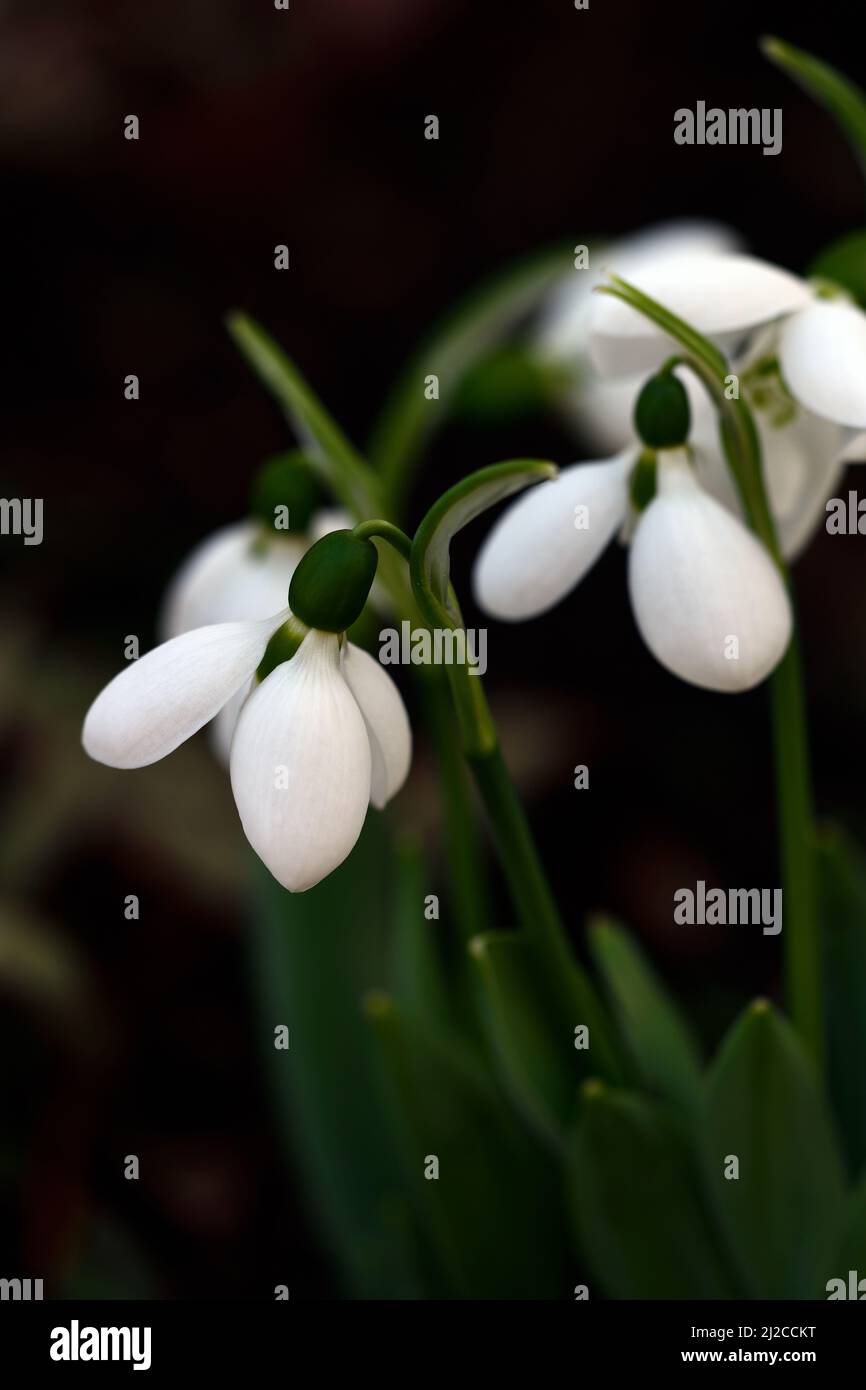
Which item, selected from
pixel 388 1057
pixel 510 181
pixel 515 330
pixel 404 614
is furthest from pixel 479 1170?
pixel 510 181

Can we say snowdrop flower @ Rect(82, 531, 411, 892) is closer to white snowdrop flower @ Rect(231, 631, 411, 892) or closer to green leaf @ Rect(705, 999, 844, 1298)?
white snowdrop flower @ Rect(231, 631, 411, 892)

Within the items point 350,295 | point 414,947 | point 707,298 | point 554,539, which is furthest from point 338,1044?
point 350,295

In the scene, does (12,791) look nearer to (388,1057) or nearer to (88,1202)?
(88,1202)

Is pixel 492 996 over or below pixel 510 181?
below

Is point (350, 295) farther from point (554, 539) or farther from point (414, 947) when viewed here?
point (554, 539)

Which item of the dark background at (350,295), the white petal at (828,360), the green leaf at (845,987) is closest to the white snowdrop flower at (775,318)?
the white petal at (828,360)

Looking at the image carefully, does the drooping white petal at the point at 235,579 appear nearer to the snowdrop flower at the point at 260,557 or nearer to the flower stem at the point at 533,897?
the snowdrop flower at the point at 260,557

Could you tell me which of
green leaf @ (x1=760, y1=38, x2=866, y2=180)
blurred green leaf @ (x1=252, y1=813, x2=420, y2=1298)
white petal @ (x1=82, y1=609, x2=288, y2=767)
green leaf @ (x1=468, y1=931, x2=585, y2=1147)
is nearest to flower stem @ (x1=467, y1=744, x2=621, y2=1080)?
green leaf @ (x1=468, y1=931, x2=585, y2=1147)
